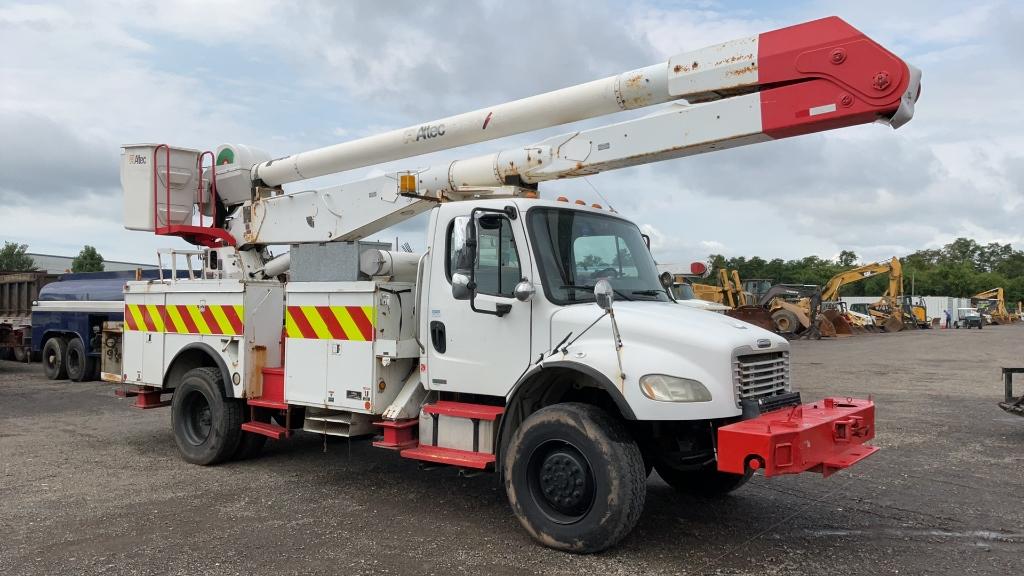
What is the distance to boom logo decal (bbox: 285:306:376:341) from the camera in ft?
21.2

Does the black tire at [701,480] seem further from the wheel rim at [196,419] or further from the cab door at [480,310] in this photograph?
the wheel rim at [196,419]

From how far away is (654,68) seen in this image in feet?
19.1

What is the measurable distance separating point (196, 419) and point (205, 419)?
5.7 inches

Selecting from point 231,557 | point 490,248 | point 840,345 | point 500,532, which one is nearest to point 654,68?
point 490,248

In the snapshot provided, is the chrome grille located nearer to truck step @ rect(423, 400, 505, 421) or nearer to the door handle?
truck step @ rect(423, 400, 505, 421)

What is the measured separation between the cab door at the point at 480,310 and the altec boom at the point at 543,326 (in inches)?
0.6

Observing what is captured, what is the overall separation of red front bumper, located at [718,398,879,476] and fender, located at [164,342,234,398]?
504 centimetres

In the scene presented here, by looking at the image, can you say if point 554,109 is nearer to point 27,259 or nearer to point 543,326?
point 543,326

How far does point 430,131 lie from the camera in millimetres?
7227

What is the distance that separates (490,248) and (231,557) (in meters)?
2.78

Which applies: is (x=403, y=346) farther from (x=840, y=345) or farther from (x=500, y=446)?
(x=840, y=345)

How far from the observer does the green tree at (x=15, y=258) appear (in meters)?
69.0

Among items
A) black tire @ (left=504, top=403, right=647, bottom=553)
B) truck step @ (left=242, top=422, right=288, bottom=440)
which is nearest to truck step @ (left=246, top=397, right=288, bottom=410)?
truck step @ (left=242, top=422, right=288, bottom=440)

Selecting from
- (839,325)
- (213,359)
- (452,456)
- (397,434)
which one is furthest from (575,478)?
(839,325)
